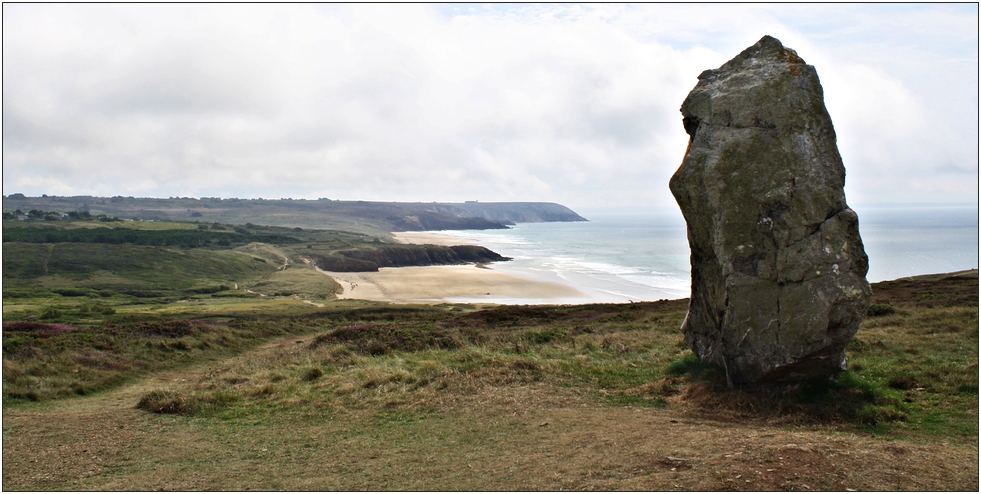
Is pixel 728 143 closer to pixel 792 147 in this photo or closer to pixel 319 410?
pixel 792 147

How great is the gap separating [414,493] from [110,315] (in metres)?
34.2

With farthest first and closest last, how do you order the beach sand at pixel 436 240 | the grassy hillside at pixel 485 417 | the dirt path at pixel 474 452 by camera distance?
the beach sand at pixel 436 240 < the grassy hillside at pixel 485 417 < the dirt path at pixel 474 452

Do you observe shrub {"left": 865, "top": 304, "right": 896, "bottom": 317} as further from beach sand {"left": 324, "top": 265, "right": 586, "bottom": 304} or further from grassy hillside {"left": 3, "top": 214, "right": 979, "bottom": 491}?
beach sand {"left": 324, "top": 265, "right": 586, "bottom": 304}

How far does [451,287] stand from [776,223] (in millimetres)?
52878

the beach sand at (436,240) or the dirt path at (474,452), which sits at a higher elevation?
the beach sand at (436,240)

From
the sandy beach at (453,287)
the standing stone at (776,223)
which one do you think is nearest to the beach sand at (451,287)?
the sandy beach at (453,287)

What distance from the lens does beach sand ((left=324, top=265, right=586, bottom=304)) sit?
2171 inches

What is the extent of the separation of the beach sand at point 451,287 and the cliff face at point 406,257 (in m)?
8.87

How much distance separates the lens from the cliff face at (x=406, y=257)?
90250 mm

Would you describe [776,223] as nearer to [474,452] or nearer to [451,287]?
[474,452]

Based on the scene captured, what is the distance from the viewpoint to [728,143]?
38.1ft

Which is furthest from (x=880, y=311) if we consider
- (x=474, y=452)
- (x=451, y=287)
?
(x=451, y=287)

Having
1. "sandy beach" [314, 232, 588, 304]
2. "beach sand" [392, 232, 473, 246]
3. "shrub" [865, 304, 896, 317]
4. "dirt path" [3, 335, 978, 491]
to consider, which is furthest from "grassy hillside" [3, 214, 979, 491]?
"beach sand" [392, 232, 473, 246]

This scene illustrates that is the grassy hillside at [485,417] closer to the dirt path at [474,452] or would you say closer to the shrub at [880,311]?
the dirt path at [474,452]
